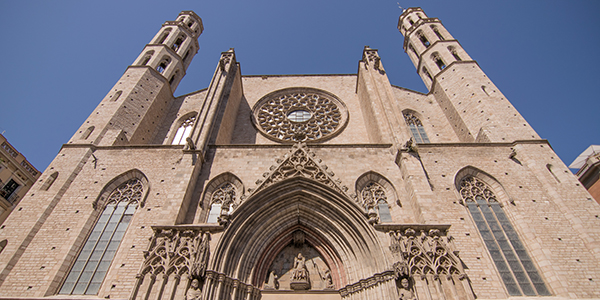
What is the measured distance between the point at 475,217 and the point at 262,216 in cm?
592

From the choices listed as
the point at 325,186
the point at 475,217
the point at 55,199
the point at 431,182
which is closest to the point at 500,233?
the point at 475,217

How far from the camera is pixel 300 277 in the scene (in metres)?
8.17

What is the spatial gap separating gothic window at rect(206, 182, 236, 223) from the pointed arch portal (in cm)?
95

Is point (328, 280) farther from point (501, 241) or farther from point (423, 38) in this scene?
point (423, 38)

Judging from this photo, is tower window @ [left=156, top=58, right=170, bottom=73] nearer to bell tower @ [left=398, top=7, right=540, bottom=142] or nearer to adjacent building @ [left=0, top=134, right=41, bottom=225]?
adjacent building @ [left=0, top=134, right=41, bottom=225]

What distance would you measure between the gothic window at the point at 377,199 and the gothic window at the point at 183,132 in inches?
351

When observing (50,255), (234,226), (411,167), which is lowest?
(50,255)

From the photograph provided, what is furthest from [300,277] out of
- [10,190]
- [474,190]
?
[10,190]

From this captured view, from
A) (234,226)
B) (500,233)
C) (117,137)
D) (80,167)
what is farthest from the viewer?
(117,137)

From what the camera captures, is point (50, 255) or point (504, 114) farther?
point (504, 114)

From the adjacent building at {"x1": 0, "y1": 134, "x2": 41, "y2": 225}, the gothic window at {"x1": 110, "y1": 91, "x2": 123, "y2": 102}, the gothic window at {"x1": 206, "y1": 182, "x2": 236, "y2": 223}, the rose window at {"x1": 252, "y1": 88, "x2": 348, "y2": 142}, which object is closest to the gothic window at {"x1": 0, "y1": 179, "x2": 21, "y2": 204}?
the adjacent building at {"x1": 0, "y1": 134, "x2": 41, "y2": 225}

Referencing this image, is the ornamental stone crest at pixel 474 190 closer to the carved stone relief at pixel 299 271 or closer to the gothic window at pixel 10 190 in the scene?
the carved stone relief at pixel 299 271

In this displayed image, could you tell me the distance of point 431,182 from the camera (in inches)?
376

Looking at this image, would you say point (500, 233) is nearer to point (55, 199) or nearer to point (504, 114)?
point (504, 114)
